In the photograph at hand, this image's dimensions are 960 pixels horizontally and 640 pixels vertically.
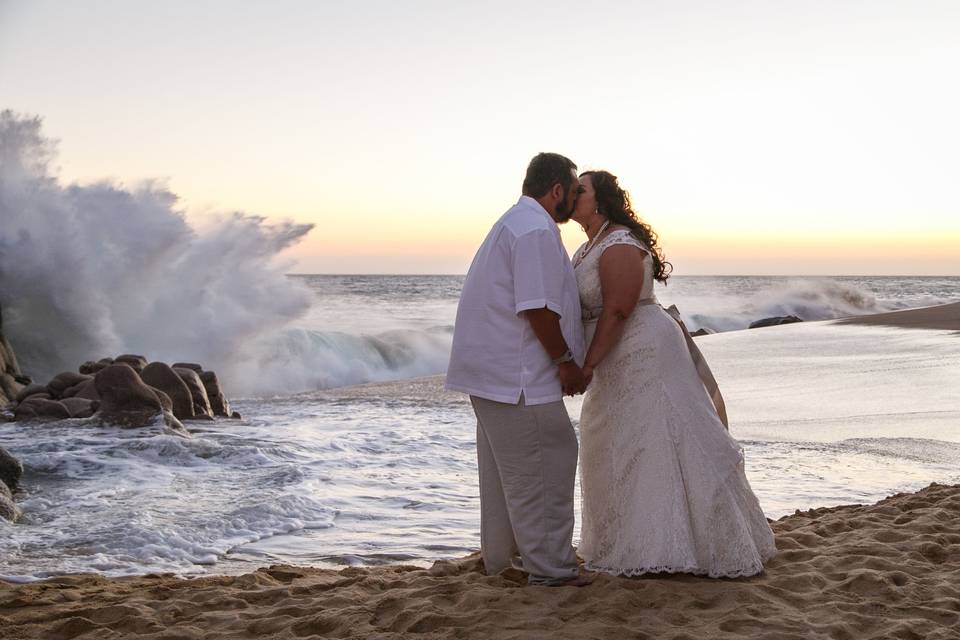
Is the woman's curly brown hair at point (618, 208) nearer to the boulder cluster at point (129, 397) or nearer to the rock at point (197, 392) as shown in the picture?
the boulder cluster at point (129, 397)

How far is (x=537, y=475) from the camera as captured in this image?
4.09 metres

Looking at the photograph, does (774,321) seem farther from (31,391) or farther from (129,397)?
(129,397)

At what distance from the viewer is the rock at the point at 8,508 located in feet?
21.8

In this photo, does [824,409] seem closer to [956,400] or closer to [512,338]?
[956,400]

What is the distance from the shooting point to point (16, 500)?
285 inches

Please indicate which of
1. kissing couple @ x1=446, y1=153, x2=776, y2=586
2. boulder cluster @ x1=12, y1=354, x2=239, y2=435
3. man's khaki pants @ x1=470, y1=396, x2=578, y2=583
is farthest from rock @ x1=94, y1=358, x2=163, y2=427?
man's khaki pants @ x1=470, y1=396, x2=578, y2=583

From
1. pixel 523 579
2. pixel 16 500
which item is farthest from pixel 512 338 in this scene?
pixel 16 500

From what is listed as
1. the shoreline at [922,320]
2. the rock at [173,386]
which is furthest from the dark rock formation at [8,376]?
the shoreline at [922,320]

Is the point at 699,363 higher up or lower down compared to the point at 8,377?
higher up

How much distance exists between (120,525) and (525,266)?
4.13 meters

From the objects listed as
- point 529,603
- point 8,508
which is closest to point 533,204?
point 529,603

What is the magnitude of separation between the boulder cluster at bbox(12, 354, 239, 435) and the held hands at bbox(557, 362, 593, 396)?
302 inches

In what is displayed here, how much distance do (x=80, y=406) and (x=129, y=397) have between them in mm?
1271

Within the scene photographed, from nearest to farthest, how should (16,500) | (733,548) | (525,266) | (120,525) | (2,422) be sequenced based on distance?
(525,266), (733,548), (120,525), (16,500), (2,422)
